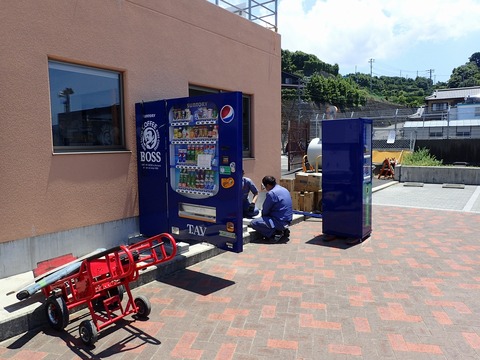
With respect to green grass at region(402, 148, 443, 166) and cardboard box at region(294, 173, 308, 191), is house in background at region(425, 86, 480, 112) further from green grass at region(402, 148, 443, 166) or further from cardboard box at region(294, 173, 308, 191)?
cardboard box at region(294, 173, 308, 191)

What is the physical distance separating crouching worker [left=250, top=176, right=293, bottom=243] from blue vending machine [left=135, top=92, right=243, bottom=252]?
69.9 inches

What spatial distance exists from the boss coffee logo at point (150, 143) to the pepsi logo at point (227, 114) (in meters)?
1.31

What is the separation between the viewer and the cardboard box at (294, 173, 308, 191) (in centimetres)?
957

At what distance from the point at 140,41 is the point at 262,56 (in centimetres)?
366

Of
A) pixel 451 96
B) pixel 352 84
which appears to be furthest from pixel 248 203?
pixel 352 84

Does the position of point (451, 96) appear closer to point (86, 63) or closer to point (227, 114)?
point (227, 114)

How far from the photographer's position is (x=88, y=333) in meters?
3.63

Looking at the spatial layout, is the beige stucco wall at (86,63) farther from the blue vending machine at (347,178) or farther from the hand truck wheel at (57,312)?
the blue vending machine at (347,178)

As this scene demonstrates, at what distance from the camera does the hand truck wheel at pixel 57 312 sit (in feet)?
12.6

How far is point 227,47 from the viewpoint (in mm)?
8164

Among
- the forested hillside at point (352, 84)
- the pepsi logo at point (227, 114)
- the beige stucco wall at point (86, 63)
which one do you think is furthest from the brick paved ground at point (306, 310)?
the forested hillside at point (352, 84)

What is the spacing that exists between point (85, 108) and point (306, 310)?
4260 millimetres

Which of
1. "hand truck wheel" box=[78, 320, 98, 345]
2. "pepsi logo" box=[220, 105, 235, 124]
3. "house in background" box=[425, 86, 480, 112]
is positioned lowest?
"hand truck wheel" box=[78, 320, 98, 345]

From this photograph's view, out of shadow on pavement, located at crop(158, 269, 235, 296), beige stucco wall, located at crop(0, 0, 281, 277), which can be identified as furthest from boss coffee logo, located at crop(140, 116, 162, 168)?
shadow on pavement, located at crop(158, 269, 235, 296)
